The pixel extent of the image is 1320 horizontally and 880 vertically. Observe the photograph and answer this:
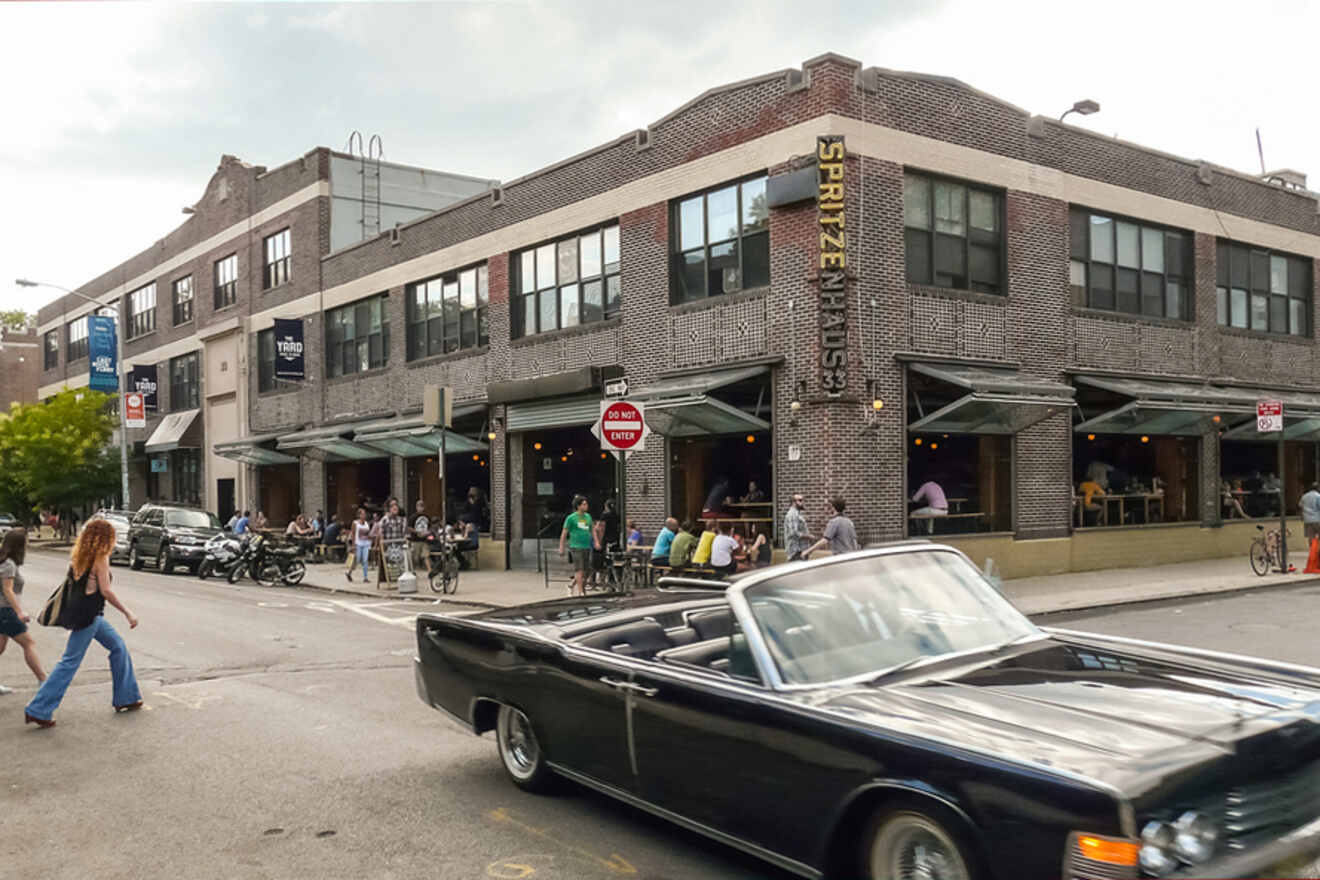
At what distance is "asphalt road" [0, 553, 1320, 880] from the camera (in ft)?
15.5

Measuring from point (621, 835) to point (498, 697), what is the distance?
1.14 m

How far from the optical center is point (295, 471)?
34281 millimetres

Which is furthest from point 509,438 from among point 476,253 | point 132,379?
point 132,379

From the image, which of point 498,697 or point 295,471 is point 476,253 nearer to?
point 295,471

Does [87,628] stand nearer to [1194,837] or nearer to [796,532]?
[1194,837]

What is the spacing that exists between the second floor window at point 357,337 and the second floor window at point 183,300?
40.0ft

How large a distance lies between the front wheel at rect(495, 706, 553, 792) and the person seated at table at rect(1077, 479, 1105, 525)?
16798mm

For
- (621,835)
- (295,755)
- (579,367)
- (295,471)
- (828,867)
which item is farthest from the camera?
(295,471)

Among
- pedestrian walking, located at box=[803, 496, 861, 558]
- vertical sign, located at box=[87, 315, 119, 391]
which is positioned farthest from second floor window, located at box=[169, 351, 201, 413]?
pedestrian walking, located at box=[803, 496, 861, 558]

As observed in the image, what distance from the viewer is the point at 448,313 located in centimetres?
2577

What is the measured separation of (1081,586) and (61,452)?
36998 millimetres

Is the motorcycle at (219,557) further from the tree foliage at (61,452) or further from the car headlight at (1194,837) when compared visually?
the car headlight at (1194,837)

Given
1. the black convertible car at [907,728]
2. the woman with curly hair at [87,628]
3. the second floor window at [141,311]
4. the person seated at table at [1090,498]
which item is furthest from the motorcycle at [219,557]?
the second floor window at [141,311]

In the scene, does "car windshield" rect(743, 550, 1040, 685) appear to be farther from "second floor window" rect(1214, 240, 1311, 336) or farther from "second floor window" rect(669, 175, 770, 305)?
"second floor window" rect(1214, 240, 1311, 336)
